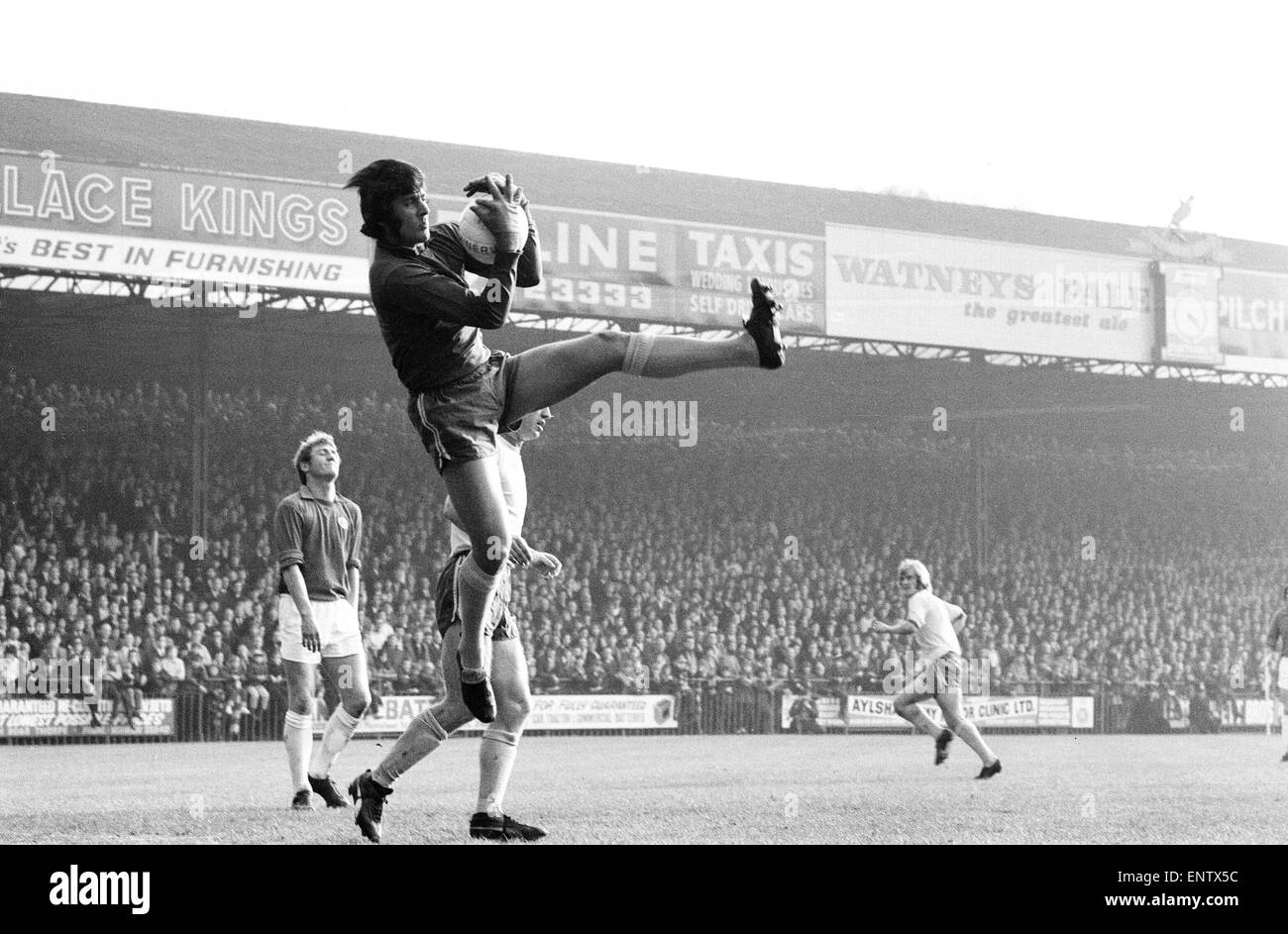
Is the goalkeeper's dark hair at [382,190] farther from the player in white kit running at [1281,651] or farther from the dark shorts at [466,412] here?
the player in white kit running at [1281,651]

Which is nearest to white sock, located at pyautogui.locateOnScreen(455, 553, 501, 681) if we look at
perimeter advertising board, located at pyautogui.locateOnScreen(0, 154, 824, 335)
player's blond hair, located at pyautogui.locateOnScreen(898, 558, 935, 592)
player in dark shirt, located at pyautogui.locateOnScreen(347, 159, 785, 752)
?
player in dark shirt, located at pyautogui.locateOnScreen(347, 159, 785, 752)

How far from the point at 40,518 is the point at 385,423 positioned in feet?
23.5

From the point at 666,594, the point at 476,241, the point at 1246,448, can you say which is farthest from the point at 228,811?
the point at 1246,448

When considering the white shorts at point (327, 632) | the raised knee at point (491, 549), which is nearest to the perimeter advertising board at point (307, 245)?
the white shorts at point (327, 632)

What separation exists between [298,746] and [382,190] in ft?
13.3

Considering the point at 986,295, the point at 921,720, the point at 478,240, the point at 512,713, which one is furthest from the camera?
the point at 986,295

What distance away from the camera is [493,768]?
7.36 meters

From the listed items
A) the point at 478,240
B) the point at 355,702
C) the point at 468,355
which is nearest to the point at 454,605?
the point at 468,355

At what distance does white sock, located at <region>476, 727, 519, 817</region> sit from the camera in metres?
7.34

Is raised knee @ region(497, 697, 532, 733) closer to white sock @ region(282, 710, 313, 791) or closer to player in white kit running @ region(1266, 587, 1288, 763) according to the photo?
white sock @ region(282, 710, 313, 791)

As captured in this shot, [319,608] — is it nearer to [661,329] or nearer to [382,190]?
[382,190]

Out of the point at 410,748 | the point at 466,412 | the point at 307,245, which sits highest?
the point at 307,245

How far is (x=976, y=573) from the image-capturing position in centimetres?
3231

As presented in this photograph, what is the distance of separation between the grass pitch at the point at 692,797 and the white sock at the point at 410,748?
31cm
